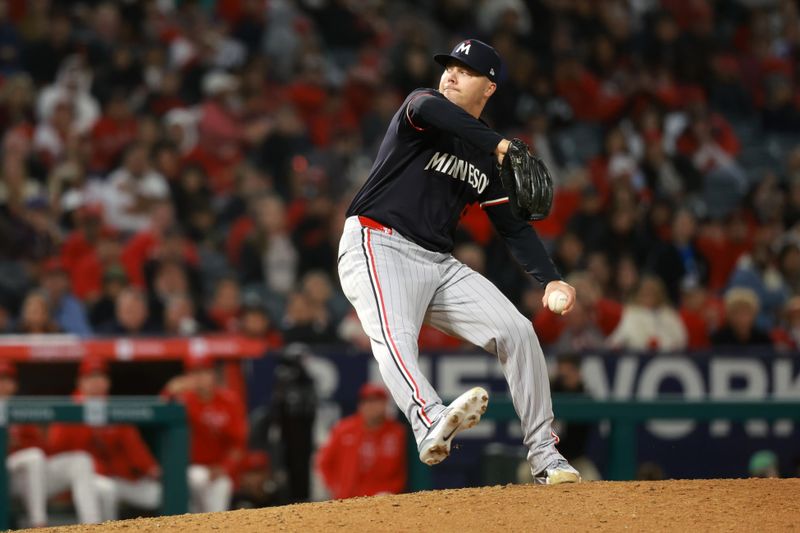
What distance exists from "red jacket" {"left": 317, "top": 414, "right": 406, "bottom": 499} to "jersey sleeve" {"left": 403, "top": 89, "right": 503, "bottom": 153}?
142 inches

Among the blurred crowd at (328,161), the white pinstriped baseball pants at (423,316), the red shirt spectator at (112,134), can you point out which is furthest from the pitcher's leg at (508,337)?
the red shirt spectator at (112,134)

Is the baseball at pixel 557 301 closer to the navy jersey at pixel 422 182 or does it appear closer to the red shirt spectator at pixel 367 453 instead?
the navy jersey at pixel 422 182

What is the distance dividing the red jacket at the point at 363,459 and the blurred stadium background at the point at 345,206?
184 mm

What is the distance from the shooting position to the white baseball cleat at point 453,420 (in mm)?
4480

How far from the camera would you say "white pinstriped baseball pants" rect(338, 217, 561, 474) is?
189 inches

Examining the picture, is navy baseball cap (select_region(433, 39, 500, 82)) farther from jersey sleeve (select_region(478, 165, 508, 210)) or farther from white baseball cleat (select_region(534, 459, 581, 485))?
white baseball cleat (select_region(534, 459, 581, 485))

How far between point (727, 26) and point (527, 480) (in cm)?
1000

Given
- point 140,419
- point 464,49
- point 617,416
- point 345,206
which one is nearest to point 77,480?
point 140,419

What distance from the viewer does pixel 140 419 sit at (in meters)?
7.07

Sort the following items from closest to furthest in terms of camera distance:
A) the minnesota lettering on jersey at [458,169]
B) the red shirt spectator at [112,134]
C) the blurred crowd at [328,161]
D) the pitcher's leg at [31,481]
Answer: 1. the minnesota lettering on jersey at [458,169]
2. the pitcher's leg at [31,481]
3. the blurred crowd at [328,161]
4. the red shirt spectator at [112,134]

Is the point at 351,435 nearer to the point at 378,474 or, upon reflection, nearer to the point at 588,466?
the point at 378,474

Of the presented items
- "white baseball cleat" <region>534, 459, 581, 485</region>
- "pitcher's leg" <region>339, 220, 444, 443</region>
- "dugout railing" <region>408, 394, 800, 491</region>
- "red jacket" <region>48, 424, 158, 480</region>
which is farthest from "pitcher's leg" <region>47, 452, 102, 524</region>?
"white baseball cleat" <region>534, 459, 581, 485</region>

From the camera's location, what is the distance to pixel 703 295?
11016mm

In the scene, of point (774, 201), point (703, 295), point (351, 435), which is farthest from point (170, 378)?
point (774, 201)
